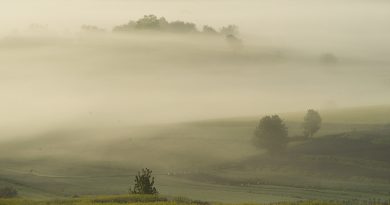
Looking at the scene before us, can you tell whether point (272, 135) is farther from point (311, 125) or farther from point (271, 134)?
point (311, 125)

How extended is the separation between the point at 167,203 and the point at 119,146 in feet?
452

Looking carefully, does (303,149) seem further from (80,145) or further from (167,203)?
(167,203)

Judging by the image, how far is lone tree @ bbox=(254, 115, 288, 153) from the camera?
171m

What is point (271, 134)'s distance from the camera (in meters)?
174

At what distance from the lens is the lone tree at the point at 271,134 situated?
560 feet

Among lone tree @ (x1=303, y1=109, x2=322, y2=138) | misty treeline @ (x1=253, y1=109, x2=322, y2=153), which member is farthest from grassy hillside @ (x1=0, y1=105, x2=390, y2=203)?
misty treeline @ (x1=253, y1=109, x2=322, y2=153)

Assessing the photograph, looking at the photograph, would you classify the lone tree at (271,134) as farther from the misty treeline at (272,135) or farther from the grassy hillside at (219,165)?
the grassy hillside at (219,165)

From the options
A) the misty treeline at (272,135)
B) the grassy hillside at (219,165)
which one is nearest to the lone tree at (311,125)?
the grassy hillside at (219,165)

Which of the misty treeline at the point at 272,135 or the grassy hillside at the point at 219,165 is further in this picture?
the misty treeline at the point at 272,135

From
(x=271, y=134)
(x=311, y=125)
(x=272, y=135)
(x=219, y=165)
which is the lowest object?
(x=219, y=165)

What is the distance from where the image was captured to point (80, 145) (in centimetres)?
19812

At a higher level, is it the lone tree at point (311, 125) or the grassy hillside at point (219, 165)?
the lone tree at point (311, 125)

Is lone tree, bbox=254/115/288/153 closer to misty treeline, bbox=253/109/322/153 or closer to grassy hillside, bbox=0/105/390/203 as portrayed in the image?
misty treeline, bbox=253/109/322/153

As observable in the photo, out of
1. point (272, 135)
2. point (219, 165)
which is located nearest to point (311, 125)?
point (272, 135)
